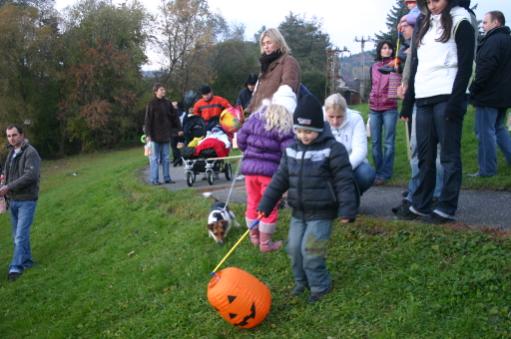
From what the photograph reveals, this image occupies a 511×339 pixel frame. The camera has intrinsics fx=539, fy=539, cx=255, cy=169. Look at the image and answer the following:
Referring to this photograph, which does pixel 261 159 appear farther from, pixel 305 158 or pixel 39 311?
pixel 39 311

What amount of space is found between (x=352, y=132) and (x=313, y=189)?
1617 millimetres

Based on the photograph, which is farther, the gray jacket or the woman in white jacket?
the gray jacket

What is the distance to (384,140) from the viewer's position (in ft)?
27.8

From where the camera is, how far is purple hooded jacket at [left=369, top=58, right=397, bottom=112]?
8.20m

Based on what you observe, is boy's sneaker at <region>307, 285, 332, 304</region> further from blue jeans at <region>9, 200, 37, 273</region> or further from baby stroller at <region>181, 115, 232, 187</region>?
baby stroller at <region>181, 115, 232, 187</region>

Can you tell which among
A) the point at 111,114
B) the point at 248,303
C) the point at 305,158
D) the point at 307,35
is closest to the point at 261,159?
the point at 305,158

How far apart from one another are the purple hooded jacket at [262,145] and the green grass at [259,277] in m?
1.05

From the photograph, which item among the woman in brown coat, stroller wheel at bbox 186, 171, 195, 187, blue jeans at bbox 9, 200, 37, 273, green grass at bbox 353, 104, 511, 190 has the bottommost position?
blue jeans at bbox 9, 200, 37, 273

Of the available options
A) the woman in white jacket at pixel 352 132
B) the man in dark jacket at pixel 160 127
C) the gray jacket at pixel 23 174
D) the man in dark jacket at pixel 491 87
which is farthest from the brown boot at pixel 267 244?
the man in dark jacket at pixel 160 127

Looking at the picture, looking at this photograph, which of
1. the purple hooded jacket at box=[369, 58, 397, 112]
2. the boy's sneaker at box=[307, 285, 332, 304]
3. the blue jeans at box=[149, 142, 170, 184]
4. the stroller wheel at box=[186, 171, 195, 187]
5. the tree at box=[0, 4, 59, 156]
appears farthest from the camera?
the tree at box=[0, 4, 59, 156]

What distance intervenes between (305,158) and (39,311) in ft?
15.7

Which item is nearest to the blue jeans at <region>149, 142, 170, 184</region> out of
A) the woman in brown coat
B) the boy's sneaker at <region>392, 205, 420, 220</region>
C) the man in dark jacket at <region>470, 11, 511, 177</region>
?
the woman in brown coat

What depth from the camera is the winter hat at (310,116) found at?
485cm

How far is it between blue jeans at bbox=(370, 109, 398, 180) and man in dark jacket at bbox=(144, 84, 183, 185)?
5.19 metres
